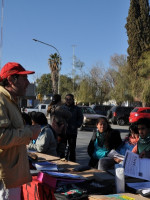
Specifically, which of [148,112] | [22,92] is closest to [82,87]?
[148,112]

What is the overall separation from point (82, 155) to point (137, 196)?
7.13m

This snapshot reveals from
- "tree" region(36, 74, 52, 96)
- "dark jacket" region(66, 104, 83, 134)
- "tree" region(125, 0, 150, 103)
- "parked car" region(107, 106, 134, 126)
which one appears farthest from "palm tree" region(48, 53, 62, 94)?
"tree" region(36, 74, 52, 96)

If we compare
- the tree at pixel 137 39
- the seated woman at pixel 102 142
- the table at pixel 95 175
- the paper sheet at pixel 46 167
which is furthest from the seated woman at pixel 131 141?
the tree at pixel 137 39

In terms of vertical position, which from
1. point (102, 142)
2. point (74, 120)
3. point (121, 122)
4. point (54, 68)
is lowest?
point (121, 122)

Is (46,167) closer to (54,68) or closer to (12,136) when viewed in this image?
(12,136)

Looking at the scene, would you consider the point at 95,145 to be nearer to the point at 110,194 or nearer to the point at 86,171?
the point at 86,171

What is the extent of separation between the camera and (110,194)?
2.67 m

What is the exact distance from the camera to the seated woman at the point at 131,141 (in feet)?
16.4

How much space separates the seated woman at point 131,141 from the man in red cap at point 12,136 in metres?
3.09

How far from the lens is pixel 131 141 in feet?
16.6

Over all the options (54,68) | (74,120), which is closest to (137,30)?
(54,68)

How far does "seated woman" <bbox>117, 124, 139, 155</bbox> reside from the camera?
16.4 feet

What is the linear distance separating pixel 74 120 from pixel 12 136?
4.59m

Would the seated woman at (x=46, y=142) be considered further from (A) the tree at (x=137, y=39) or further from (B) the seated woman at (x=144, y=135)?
(A) the tree at (x=137, y=39)
